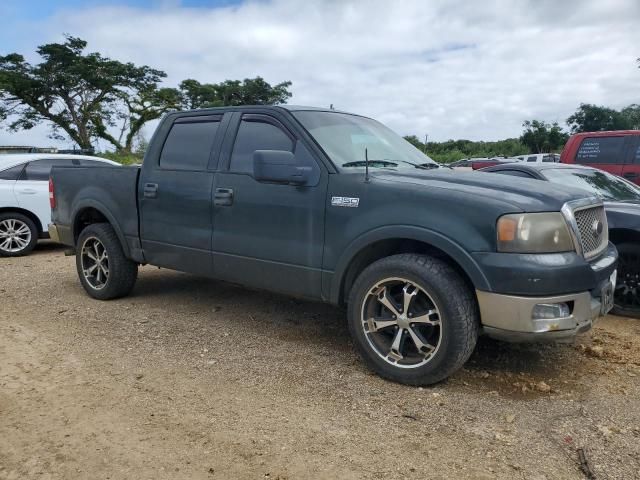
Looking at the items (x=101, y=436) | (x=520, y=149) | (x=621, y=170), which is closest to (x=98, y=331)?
(x=101, y=436)

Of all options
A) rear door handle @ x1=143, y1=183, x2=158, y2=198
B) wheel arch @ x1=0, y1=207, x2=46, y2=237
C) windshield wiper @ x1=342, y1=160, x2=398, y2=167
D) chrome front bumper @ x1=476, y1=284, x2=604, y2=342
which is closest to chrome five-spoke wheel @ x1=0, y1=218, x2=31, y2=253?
wheel arch @ x1=0, y1=207, x2=46, y2=237

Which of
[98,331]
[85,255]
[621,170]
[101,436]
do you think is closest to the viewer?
[101,436]

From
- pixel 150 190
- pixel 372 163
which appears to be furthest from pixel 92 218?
pixel 372 163

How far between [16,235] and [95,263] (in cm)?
378

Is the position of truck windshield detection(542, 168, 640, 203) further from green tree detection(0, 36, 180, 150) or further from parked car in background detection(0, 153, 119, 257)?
green tree detection(0, 36, 180, 150)

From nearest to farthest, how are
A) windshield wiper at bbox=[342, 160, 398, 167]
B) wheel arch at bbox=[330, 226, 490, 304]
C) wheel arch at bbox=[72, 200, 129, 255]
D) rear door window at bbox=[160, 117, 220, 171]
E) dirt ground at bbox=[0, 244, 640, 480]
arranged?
dirt ground at bbox=[0, 244, 640, 480], wheel arch at bbox=[330, 226, 490, 304], windshield wiper at bbox=[342, 160, 398, 167], rear door window at bbox=[160, 117, 220, 171], wheel arch at bbox=[72, 200, 129, 255]

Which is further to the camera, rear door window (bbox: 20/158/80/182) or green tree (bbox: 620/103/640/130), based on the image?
green tree (bbox: 620/103/640/130)

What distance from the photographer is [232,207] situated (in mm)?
4324

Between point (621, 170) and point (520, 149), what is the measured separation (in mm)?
40539

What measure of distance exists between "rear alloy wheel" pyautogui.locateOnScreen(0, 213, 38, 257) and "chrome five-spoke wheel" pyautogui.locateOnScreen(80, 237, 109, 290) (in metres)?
3.59

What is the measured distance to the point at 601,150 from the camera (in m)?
8.99

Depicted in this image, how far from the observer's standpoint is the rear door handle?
16.1ft

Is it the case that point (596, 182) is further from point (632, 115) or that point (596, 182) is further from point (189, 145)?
point (632, 115)

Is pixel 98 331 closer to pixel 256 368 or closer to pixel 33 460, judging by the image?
pixel 256 368
